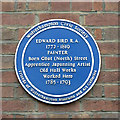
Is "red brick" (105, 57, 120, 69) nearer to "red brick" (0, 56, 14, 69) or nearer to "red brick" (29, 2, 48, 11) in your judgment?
"red brick" (29, 2, 48, 11)

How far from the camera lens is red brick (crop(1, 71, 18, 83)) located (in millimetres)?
1811

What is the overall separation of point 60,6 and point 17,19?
389 mm

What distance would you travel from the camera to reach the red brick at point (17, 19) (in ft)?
6.09

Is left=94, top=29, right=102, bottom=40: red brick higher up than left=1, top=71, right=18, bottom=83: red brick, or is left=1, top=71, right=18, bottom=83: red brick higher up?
left=94, top=29, right=102, bottom=40: red brick

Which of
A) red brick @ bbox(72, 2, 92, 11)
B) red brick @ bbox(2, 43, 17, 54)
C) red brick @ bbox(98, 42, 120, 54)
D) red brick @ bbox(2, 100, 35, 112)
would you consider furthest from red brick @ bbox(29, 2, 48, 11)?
red brick @ bbox(2, 100, 35, 112)

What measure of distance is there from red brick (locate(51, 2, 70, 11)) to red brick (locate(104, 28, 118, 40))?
39cm

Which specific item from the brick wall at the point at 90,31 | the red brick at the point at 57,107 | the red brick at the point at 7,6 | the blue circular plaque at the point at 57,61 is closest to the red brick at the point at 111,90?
the brick wall at the point at 90,31

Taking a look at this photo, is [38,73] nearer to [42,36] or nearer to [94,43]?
[42,36]

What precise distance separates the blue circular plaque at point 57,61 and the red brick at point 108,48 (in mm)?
57

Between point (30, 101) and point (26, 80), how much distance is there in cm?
18

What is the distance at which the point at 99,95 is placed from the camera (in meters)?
1.79

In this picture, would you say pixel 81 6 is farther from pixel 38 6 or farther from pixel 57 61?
pixel 57 61

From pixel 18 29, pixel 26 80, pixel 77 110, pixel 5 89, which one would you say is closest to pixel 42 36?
pixel 18 29

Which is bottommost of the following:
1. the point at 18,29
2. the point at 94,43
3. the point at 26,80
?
the point at 26,80
